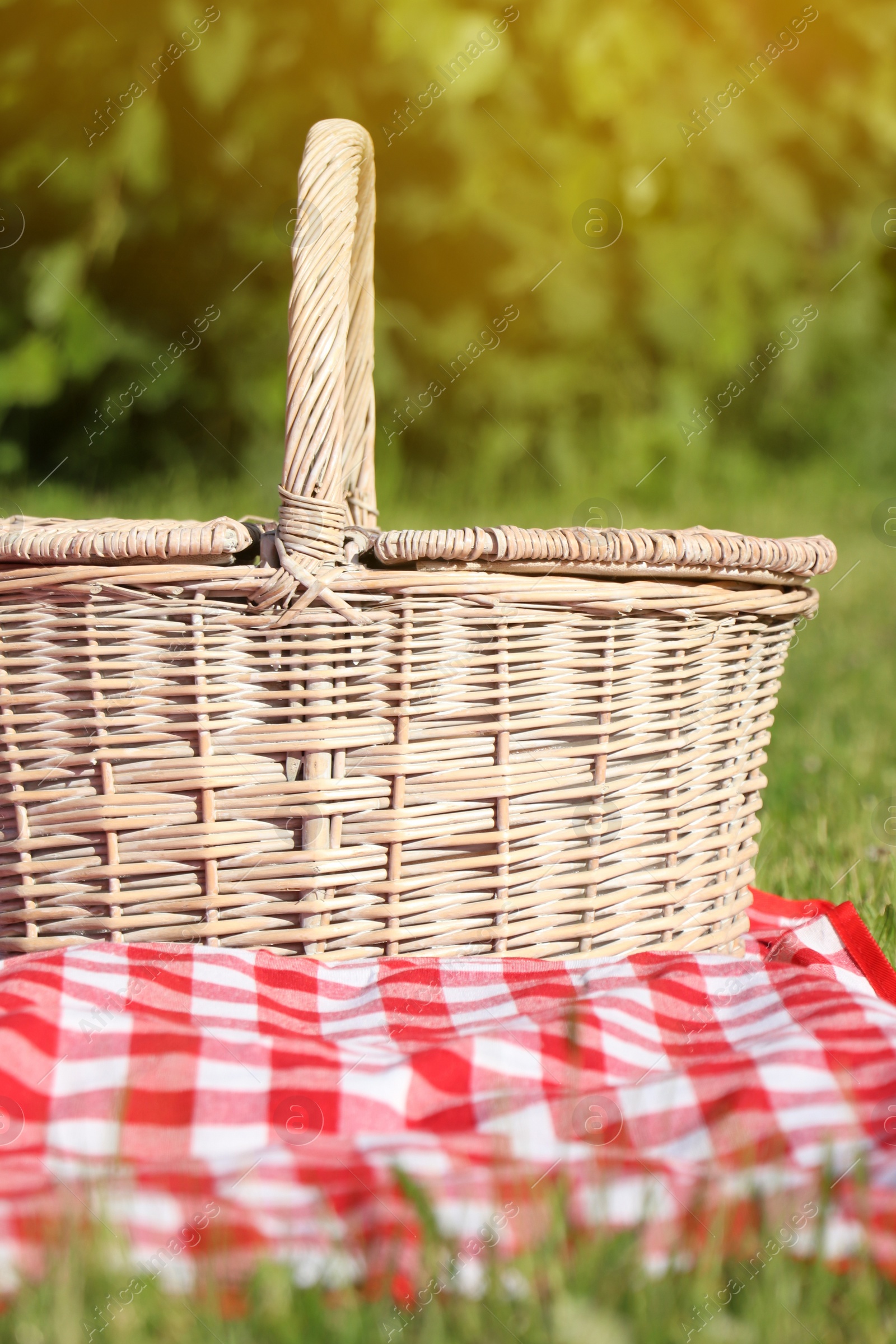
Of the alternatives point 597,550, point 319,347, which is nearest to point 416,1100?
point 597,550

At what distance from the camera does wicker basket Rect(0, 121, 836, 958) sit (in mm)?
962

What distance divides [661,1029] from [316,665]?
1.45 feet

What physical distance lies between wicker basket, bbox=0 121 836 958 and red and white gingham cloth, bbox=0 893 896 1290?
67 mm

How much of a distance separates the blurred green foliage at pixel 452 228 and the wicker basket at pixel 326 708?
167 centimetres

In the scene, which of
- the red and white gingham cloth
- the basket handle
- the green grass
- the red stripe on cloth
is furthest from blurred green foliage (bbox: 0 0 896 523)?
the green grass

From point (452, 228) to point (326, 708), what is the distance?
2.11 m

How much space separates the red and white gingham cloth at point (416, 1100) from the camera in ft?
2.15

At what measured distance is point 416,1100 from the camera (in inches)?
31.9

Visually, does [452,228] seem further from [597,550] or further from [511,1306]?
[511,1306]

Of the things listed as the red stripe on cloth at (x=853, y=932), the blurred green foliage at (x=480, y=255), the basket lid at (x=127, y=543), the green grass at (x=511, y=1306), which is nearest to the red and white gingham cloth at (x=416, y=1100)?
the green grass at (x=511, y=1306)

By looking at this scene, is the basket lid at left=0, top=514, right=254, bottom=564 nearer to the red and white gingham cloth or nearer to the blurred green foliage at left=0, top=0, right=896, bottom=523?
the red and white gingham cloth

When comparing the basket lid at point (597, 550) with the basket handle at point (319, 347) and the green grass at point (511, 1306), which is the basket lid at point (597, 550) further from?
the green grass at point (511, 1306)

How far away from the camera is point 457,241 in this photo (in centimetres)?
276

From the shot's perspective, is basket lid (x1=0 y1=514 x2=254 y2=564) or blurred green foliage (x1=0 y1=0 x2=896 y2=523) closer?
basket lid (x1=0 y1=514 x2=254 y2=564)
